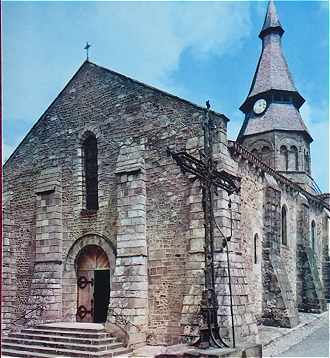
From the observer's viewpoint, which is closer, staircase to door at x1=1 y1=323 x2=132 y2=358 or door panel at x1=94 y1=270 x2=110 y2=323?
staircase to door at x1=1 y1=323 x2=132 y2=358

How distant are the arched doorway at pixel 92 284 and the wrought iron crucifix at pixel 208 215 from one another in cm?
484

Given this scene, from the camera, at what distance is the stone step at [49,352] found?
1204cm

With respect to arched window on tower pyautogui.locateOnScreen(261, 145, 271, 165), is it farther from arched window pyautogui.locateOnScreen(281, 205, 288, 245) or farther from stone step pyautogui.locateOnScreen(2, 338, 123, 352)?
stone step pyautogui.locateOnScreen(2, 338, 123, 352)

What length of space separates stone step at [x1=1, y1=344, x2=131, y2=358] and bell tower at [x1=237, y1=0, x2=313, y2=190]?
1826 cm

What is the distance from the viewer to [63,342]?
1306 centimetres

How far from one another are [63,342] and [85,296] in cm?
297

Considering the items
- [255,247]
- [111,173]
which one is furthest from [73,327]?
[255,247]

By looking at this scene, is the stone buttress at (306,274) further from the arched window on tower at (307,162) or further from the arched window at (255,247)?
the arched window on tower at (307,162)

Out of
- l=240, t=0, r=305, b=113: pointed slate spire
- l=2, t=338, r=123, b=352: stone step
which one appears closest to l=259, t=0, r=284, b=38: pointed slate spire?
l=240, t=0, r=305, b=113: pointed slate spire

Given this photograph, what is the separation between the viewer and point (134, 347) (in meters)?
13.1

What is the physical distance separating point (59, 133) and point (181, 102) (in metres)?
5.46

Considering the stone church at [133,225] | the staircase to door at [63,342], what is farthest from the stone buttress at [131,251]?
the staircase to door at [63,342]

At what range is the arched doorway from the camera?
15.6m

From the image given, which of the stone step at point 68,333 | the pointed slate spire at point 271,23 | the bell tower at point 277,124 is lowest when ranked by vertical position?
the stone step at point 68,333
